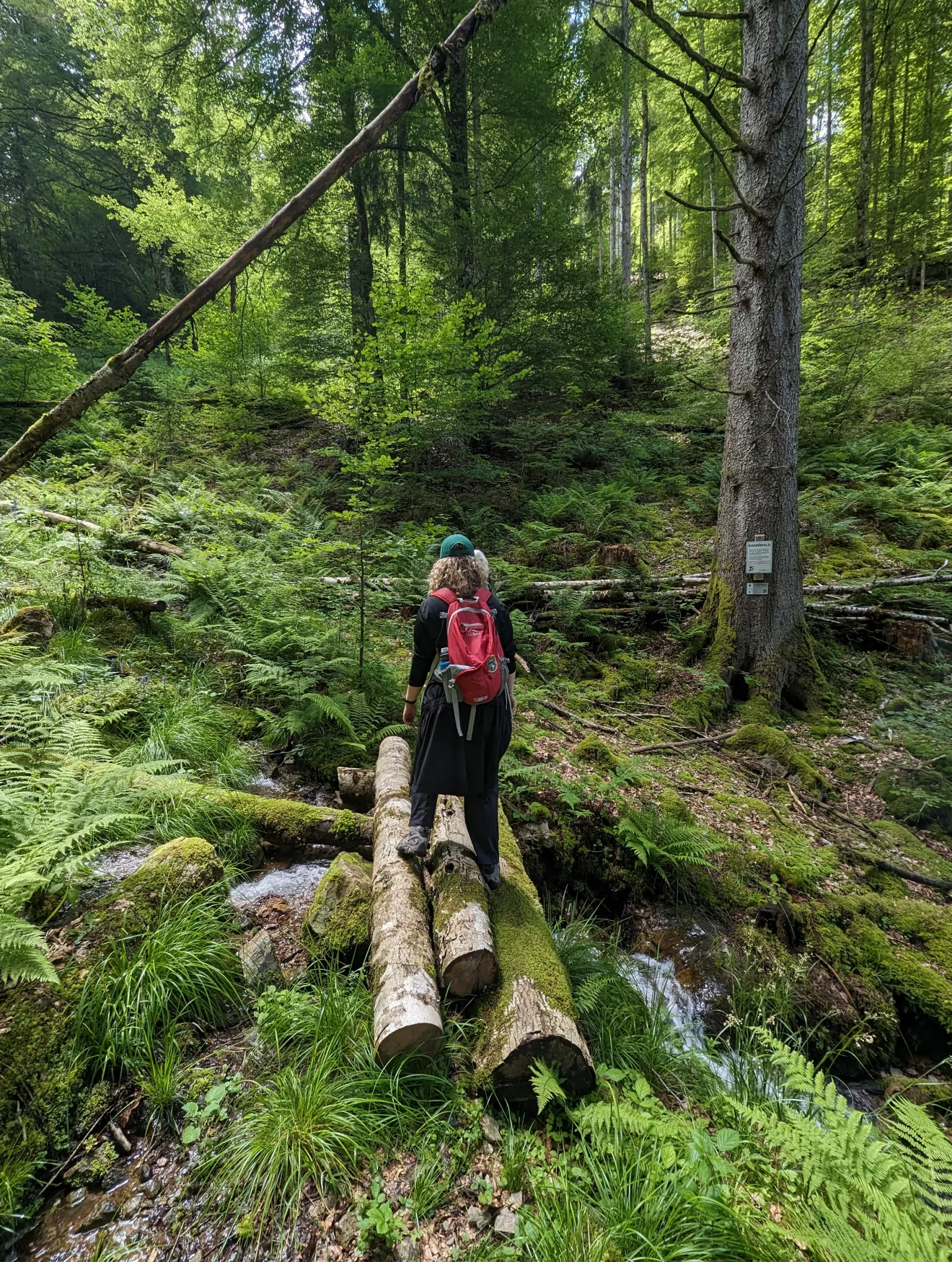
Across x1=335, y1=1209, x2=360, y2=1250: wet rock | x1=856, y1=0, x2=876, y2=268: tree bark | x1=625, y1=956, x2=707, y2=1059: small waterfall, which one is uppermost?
x1=856, y1=0, x2=876, y2=268: tree bark

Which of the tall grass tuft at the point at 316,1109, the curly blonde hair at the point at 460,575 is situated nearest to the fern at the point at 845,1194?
the tall grass tuft at the point at 316,1109

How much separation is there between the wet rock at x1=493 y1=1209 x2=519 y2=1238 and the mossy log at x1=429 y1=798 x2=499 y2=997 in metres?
0.79

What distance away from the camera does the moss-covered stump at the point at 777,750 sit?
4.73 meters

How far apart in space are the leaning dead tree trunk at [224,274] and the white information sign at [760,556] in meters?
4.83

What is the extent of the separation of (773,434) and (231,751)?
20.6 feet

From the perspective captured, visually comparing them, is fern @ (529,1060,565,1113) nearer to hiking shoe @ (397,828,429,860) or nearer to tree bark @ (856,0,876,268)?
hiking shoe @ (397,828,429,860)

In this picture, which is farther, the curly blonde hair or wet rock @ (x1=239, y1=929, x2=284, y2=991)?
the curly blonde hair

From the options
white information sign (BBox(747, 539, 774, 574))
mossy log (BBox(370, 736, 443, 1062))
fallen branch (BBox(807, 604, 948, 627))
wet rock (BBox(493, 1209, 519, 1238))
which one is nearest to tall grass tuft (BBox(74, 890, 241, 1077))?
mossy log (BBox(370, 736, 443, 1062))

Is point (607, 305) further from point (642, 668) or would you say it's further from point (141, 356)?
point (141, 356)

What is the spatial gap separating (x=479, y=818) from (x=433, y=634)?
118 centimetres

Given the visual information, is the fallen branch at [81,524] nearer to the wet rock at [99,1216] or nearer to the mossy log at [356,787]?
the mossy log at [356,787]

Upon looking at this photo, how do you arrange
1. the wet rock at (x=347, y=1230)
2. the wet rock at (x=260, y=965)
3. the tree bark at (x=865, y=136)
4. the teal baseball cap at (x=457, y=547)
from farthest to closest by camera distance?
the tree bark at (x=865, y=136), the teal baseball cap at (x=457, y=547), the wet rock at (x=260, y=965), the wet rock at (x=347, y=1230)

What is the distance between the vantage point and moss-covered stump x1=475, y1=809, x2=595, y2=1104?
2256mm

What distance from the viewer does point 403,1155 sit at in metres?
2.05
